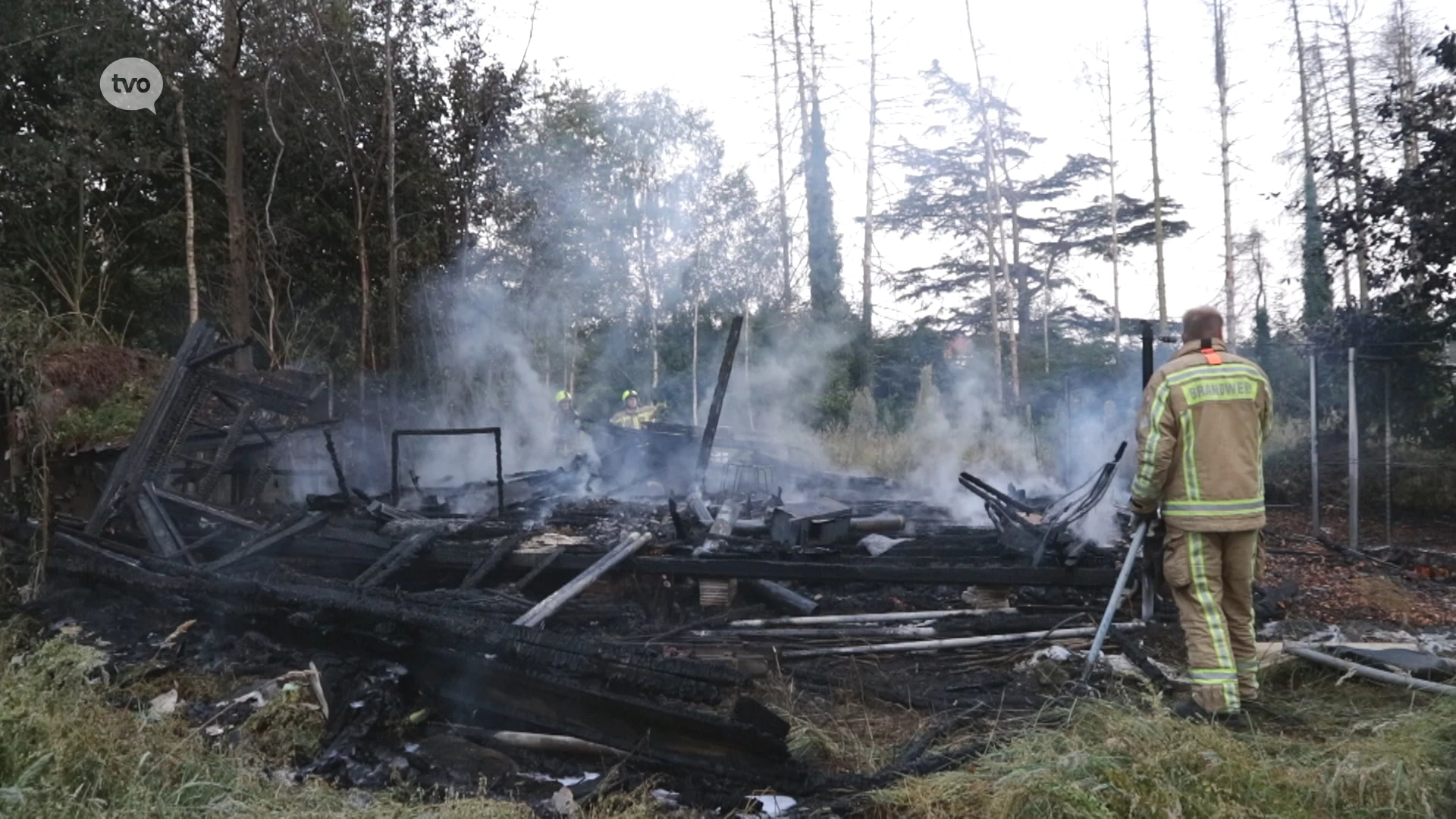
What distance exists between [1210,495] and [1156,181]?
21.3 m

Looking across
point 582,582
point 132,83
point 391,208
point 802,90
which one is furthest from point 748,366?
point 582,582

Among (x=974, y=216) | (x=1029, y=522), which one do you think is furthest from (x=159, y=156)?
(x=974, y=216)

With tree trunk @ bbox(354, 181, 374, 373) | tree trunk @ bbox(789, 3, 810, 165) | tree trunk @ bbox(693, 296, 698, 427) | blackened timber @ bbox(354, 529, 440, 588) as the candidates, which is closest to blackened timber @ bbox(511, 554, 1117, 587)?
blackened timber @ bbox(354, 529, 440, 588)

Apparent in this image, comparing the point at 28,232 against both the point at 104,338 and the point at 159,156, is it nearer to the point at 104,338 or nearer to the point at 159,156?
the point at 159,156

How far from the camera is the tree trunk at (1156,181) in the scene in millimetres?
22359

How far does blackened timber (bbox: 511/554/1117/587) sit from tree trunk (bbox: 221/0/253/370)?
392 inches

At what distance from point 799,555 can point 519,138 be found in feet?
47.9

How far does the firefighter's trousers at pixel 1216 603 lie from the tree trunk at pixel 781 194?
20.6 meters

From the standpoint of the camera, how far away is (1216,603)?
4465 mm

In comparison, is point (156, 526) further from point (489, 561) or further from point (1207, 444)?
point (1207, 444)

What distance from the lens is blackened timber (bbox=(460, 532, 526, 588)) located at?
21.7ft

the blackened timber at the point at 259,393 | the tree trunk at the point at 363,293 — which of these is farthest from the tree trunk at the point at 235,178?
the blackened timber at the point at 259,393

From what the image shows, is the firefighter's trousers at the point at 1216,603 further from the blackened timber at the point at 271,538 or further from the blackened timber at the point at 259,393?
the blackened timber at the point at 259,393

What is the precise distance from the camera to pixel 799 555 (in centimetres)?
689
